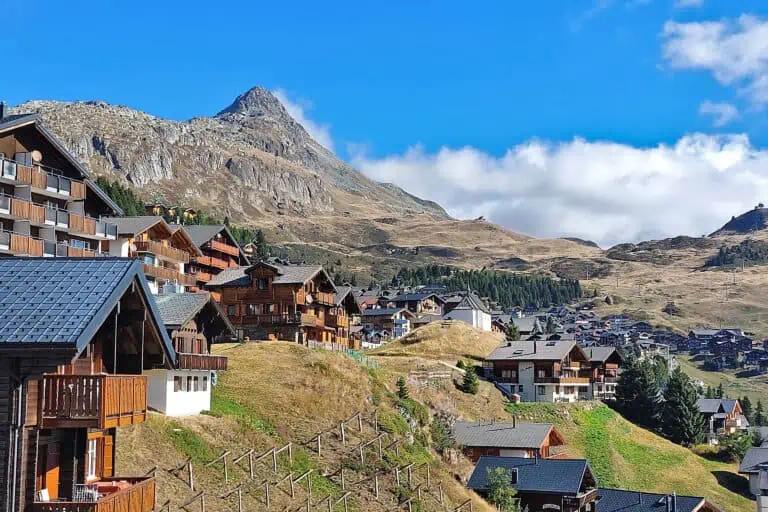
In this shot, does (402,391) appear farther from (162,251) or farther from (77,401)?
(77,401)

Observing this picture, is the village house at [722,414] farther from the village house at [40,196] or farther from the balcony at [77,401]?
the balcony at [77,401]

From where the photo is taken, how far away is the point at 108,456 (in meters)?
25.7

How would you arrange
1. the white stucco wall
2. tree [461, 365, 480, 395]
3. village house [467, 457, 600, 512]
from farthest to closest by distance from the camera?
1. tree [461, 365, 480, 395]
2. village house [467, 457, 600, 512]
3. the white stucco wall

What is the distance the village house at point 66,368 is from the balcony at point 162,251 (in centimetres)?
5648

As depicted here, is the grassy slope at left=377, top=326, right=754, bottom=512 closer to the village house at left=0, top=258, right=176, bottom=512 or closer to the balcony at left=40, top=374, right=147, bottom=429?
the village house at left=0, top=258, right=176, bottom=512

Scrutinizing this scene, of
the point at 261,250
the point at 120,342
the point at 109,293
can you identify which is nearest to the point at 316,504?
the point at 120,342

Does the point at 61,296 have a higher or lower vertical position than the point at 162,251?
lower

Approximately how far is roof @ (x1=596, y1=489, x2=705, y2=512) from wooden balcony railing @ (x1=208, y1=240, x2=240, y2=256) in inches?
2238

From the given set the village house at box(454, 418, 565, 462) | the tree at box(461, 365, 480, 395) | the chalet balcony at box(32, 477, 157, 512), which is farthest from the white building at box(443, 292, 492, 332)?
the chalet balcony at box(32, 477, 157, 512)

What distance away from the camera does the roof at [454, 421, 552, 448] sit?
73.3m

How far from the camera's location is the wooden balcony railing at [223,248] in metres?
103

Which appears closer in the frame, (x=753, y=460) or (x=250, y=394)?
(x=250, y=394)

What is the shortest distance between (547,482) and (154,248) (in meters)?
42.0

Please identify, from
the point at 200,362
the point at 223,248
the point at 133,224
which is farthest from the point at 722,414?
the point at 200,362
